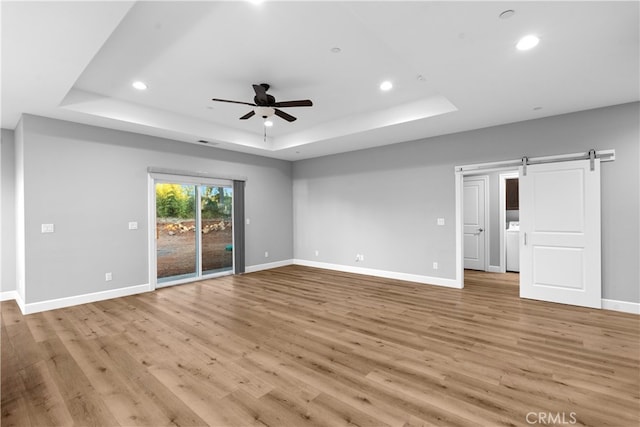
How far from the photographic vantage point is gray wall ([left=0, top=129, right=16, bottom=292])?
4.77 metres

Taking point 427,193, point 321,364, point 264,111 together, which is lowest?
point 321,364

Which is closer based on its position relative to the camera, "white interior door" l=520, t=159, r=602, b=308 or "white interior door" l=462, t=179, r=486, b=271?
"white interior door" l=520, t=159, r=602, b=308

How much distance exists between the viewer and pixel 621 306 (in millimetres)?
3959

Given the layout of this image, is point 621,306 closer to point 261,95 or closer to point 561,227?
point 561,227

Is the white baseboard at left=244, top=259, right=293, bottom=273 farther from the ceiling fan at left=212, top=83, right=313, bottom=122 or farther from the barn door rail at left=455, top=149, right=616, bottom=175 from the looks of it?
the barn door rail at left=455, top=149, right=616, bottom=175

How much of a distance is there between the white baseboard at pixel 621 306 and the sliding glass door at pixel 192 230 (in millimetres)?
6542

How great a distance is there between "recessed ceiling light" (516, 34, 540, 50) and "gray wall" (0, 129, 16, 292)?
7168 millimetres

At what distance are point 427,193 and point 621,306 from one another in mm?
3099

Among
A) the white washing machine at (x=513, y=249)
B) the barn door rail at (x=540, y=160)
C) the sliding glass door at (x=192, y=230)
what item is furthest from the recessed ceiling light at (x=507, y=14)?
the white washing machine at (x=513, y=249)

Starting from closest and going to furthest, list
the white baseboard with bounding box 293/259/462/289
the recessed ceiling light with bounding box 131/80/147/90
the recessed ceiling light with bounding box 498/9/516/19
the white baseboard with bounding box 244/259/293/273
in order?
the recessed ceiling light with bounding box 498/9/516/19 → the recessed ceiling light with bounding box 131/80/147/90 → the white baseboard with bounding box 293/259/462/289 → the white baseboard with bounding box 244/259/293/273

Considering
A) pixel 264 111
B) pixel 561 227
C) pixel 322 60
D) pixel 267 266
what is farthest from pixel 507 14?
pixel 267 266

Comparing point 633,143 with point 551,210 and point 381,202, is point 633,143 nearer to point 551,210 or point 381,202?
point 551,210
